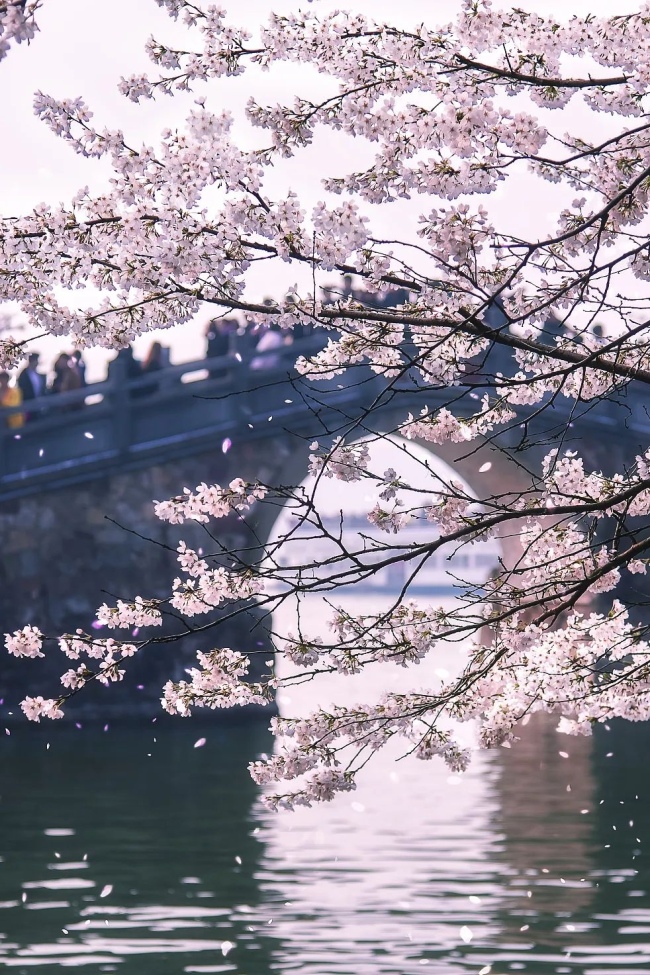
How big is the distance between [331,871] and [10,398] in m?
11.5

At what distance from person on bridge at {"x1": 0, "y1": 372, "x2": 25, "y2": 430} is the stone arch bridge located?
6.2 inches

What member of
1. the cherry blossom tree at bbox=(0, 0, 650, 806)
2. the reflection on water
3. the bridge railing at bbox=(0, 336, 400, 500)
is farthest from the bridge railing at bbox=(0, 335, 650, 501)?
the cherry blossom tree at bbox=(0, 0, 650, 806)

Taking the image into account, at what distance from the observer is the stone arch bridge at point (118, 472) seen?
20.2m

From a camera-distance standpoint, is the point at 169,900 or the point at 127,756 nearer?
the point at 169,900

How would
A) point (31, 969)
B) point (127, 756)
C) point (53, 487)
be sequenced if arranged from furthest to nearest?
point (53, 487), point (127, 756), point (31, 969)

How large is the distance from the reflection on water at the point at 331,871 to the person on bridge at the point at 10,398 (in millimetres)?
5002

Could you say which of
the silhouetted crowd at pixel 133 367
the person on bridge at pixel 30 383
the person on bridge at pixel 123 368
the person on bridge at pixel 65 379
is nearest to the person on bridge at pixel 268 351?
the silhouetted crowd at pixel 133 367

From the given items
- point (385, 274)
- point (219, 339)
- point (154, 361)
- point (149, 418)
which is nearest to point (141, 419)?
point (149, 418)

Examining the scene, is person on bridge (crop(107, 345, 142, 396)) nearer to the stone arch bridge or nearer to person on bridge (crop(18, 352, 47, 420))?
the stone arch bridge

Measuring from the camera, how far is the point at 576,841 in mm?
11570

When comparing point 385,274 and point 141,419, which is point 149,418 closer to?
point 141,419

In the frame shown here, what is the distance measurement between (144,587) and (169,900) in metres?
11.2

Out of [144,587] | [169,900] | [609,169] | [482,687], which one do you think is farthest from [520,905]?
[144,587]

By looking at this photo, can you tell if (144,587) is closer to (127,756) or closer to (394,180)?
(127,756)
